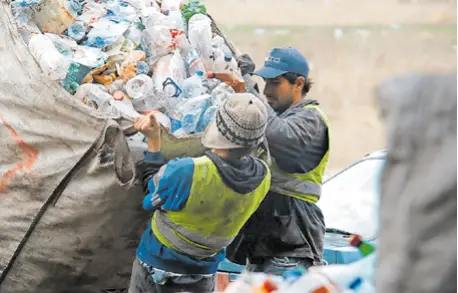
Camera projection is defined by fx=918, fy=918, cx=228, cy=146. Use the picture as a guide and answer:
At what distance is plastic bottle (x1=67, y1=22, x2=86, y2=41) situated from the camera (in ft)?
12.9

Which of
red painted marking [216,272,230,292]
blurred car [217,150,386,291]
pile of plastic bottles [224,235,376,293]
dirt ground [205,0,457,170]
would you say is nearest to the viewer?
pile of plastic bottles [224,235,376,293]

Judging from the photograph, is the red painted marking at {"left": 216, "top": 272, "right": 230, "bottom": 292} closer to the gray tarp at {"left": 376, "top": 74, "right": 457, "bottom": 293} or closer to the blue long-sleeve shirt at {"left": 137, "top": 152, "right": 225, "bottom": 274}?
the blue long-sleeve shirt at {"left": 137, "top": 152, "right": 225, "bottom": 274}

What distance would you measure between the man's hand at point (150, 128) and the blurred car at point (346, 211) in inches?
43.7

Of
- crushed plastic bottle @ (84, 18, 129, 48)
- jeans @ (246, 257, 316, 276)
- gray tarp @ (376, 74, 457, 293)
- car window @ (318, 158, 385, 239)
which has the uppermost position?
gray tarp @ (376, 74, 457, 293)

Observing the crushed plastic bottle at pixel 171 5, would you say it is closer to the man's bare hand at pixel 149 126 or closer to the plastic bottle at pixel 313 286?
the man's bare hand at pixel 149 126

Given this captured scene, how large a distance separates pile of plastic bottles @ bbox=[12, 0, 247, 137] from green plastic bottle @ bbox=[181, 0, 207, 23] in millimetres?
11

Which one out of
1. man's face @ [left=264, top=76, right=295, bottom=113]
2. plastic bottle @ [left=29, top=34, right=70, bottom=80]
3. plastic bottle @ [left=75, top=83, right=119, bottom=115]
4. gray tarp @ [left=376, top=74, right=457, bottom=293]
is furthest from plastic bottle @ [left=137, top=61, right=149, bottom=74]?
gray tarp @ [left=376, top=74, right=457, bottom=293]

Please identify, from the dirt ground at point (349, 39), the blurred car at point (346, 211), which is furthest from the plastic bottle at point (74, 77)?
the dirt ground at point (349, 39)

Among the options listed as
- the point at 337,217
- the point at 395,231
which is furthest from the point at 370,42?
the point at 395,231

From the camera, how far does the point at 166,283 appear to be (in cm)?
360

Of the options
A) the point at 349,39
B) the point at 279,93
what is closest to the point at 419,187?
the point at 279,93

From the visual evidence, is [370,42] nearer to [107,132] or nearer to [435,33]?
[435,33]

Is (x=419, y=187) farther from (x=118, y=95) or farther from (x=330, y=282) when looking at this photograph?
(x=118, y=95)

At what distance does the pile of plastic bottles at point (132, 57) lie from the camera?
371 cm
